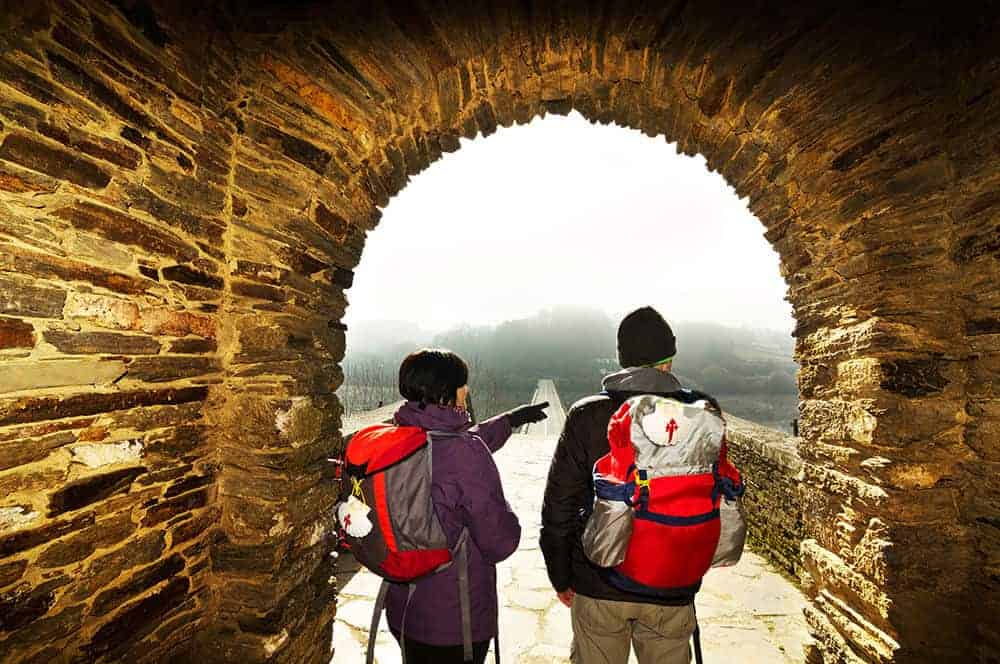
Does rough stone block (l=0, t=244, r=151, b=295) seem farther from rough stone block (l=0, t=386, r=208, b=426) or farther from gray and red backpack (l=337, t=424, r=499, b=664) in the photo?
gray and red backpack (l=337, t=424, r=499, b=664)

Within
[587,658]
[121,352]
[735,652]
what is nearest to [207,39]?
[121,352]

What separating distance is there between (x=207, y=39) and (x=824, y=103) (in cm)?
305

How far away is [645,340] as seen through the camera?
72.7 inches

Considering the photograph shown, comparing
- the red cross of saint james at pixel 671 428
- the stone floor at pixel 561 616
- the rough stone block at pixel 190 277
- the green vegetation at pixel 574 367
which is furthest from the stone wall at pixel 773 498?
the green vegetation at pixel 574 367

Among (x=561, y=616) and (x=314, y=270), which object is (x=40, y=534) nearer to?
(x=314, y=270)

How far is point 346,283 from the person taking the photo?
8.13 ft

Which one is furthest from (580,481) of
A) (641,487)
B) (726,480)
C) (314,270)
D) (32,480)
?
(32,480)

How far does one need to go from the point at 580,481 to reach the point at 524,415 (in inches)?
32.0

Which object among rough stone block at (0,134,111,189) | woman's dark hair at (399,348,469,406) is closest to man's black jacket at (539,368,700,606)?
woman's dark hair at (399,348,469,406)

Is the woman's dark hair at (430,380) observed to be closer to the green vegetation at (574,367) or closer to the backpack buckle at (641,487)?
the backpack buckle at (641,487)

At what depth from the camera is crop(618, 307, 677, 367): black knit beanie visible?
72.3 inches

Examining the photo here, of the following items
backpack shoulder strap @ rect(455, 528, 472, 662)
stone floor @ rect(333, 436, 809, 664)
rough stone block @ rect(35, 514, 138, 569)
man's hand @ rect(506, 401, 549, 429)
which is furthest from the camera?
stone floor @ rect(333, 436, 809, 664)

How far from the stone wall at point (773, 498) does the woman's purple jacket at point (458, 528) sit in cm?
348

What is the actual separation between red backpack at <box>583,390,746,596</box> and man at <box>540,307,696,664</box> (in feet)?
0.55
